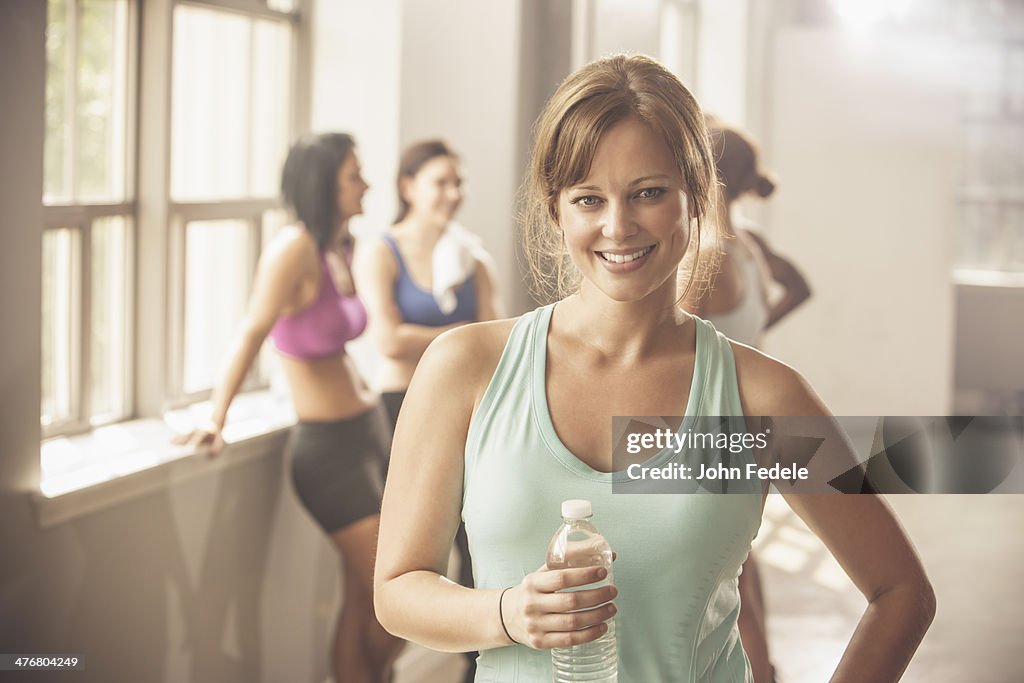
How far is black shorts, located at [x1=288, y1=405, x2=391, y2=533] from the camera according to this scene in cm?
215

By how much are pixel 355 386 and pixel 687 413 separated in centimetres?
137

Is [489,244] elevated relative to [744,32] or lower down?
lower down

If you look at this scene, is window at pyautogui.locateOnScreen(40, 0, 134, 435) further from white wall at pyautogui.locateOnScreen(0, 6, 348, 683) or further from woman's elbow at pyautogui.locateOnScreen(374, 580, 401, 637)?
woman's elbow at pyautogui.locateOnScreen(374, 580, 401, 637)

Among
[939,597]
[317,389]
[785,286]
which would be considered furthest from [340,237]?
[939,597]

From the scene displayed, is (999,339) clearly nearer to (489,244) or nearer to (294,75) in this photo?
(489,244)

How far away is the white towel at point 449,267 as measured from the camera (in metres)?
2.31

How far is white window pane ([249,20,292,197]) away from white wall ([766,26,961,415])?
1.15 m

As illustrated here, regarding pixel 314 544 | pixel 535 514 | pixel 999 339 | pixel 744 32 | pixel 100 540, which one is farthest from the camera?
pixel 744 32

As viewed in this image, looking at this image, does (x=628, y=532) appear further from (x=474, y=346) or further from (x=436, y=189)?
(x=436, y=189)

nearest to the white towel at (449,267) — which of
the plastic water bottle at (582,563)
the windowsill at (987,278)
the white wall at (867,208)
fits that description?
the white wall at (867,208)

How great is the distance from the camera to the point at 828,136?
108 inches

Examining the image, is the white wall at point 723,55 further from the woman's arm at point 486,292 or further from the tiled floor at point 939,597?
the tiled floor at point 939,597

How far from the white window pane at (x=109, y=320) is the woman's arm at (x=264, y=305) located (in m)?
0.19

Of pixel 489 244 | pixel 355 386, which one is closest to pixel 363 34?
pixel 489 244
